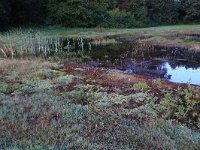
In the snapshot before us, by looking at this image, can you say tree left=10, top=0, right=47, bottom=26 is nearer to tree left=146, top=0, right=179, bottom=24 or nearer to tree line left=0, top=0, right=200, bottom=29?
tree line left=0, top=0, right=200, bottom=29

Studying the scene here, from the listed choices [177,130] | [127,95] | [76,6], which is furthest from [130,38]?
[177,130]

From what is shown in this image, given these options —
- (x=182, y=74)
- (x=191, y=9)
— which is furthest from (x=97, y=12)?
(x=182, y=74)

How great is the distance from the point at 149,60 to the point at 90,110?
1488 cm

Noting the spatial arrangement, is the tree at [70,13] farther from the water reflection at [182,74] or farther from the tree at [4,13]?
the water reflection at [182,74]

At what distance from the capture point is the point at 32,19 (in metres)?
47.7

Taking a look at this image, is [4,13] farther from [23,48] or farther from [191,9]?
[191,9]

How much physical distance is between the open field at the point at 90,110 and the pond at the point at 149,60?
3912mm

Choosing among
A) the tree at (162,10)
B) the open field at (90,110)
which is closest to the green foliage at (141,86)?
the open field at (90,110)

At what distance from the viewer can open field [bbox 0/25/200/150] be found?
8336 mm

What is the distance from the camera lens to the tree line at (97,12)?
45.4 metres

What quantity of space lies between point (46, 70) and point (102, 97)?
16.6ft

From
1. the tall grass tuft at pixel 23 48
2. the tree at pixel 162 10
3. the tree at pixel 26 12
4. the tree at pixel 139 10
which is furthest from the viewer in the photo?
the tree at pixel 162 10

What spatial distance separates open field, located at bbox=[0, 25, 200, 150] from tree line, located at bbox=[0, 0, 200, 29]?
25.2 m

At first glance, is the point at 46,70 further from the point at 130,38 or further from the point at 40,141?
the point at 130,38
